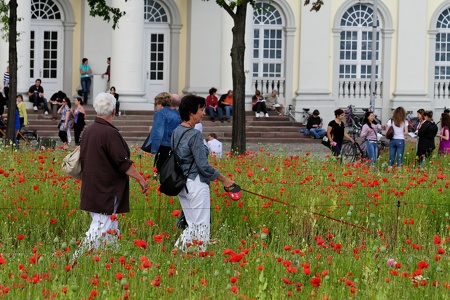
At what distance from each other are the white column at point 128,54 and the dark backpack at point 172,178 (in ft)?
82.7

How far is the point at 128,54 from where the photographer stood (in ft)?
123

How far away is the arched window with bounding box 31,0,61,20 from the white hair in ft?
92.5

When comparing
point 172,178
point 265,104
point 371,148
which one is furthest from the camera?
point 265,104

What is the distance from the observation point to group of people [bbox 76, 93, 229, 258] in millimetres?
11805

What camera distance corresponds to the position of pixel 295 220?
1427 cm

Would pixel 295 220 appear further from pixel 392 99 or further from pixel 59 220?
pixel 392 99

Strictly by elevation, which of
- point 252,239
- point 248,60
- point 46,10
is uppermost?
point 46,10

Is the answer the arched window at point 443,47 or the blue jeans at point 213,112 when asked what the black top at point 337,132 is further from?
the arched window at point 443,47

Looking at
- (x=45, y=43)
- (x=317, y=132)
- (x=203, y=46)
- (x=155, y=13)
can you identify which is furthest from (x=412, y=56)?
(x=45, y=43)

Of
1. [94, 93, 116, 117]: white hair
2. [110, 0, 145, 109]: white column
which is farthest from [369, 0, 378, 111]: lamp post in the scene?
[94, 93, 116, 117]: white hair

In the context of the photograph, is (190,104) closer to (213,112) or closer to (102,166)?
(102,166)

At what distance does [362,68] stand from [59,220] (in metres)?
29.6

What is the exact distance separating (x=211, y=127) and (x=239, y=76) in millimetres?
11980

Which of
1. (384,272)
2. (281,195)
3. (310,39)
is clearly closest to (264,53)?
(310,39)
